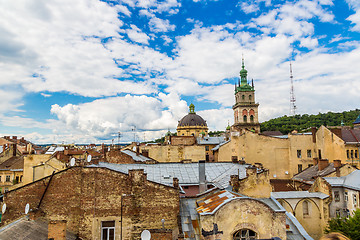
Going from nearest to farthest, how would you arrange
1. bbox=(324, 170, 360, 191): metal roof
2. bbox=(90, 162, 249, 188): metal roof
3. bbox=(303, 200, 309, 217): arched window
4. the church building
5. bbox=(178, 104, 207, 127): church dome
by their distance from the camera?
bbox=(90, 162, 249, 188): metal roof, bbox=(324, 170, 360, 191): metal roof, bbox=(303, 200, 309, 217): arched window, the church building, bbox=(178, 104, 207, 127): church dome

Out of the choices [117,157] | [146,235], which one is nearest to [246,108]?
[117,157]

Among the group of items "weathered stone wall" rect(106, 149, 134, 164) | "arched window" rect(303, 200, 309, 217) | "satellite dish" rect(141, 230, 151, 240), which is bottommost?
"arched window" rect(303, 200, 309, 217)

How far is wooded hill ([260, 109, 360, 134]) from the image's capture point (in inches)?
5128

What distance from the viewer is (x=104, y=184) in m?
18.0

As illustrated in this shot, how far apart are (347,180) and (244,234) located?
23.0m

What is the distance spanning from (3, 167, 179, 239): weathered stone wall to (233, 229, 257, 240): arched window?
4832 millimetres

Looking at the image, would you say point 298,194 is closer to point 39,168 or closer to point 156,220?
point 156,220

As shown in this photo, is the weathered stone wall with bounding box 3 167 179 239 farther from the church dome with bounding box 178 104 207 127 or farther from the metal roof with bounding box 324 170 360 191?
the church dome with bounding box 178 104 207 127

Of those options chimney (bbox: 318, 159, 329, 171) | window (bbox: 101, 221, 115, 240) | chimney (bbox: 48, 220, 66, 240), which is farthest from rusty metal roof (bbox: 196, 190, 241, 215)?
chimney (bbox: 318, 159, 329, 171)

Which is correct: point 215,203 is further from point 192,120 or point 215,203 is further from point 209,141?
point 192,120

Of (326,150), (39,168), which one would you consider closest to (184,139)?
(326,150)

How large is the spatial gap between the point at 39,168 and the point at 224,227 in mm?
31352

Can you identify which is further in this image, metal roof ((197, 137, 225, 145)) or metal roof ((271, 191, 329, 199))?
metal roof ((197, 137, 225, 145))

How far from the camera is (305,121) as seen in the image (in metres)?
147
